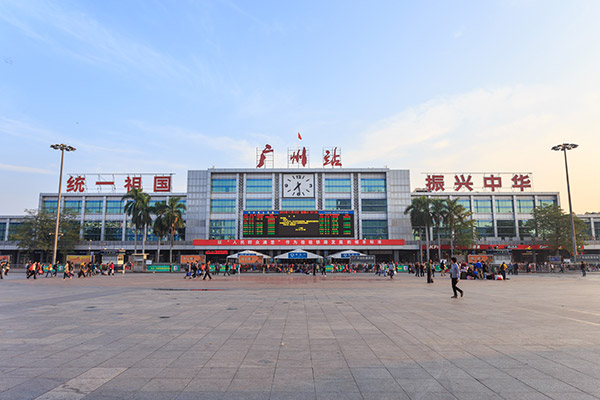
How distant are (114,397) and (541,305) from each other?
14.4 metres

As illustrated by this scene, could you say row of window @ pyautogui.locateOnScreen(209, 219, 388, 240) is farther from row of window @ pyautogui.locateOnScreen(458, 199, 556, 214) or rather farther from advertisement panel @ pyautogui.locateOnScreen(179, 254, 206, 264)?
row of window @ pyautogui.locateOnScreen(458, 199, 556, 214)

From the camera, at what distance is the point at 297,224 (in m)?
53.7

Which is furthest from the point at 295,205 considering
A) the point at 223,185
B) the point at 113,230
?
the point at 113,230

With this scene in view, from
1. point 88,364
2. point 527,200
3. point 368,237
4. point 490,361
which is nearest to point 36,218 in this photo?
point 368,237

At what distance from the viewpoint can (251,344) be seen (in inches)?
295

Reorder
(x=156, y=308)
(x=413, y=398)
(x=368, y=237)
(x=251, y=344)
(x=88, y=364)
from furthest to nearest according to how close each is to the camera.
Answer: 1. (x=368, y=237)
2. (x=156, y=308)
3. (x=251, y=344)
4. (x=88, y=364)
5. (x=413, y=398)

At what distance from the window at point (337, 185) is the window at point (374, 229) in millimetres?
6375

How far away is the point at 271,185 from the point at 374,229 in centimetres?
1939

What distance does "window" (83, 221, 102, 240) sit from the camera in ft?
231

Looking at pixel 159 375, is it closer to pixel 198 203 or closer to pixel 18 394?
pixel 18 394

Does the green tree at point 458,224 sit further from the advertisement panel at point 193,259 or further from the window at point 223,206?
the advertisement panel at point 193,259

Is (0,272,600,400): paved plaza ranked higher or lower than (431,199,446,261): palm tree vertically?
lower

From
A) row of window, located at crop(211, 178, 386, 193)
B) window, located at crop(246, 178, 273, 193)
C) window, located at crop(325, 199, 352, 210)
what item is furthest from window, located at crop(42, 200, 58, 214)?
window, located at crop(325, 199, 352, 210)

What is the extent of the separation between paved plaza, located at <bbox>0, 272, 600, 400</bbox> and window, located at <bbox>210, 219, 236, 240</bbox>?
5207 cm
